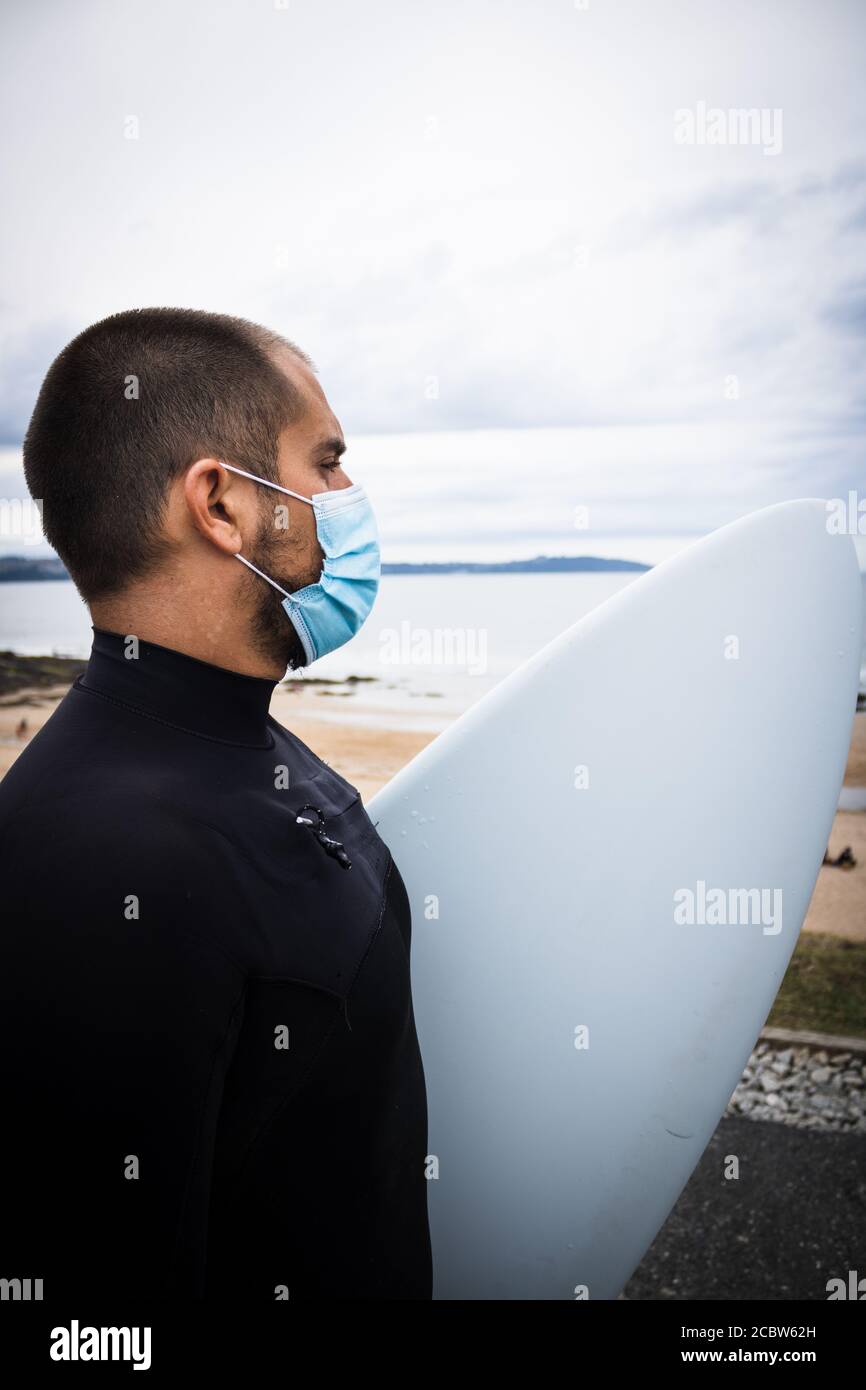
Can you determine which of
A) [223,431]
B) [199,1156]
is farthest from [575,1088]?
[223,431]

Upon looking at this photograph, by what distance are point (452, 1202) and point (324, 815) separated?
→ 3.13 feet

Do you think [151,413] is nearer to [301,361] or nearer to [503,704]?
[301,361]

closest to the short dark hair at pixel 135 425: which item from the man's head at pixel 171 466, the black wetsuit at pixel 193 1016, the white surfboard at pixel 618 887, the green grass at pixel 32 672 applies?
the man's head at pixel 171 466

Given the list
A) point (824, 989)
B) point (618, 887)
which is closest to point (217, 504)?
point (618, 887)

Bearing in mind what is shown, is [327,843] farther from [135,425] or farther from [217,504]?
[135,425]

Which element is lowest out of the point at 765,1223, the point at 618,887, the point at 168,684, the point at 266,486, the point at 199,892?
the point at 765,1223

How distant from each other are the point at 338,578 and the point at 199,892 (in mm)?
535

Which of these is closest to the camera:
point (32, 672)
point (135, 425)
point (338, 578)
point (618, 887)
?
point (135, 425)

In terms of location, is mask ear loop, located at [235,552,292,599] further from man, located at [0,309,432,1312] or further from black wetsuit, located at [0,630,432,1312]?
black wetsuit, located at [0,630,432,1312]

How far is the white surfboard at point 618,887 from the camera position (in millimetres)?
1668

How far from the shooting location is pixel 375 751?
596 cm

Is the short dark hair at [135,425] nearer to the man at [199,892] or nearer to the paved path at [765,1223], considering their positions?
the man at [199,892]

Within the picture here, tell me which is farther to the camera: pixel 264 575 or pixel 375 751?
pixel 375 751

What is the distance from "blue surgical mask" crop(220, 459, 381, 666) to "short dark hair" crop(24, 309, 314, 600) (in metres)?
0.13
